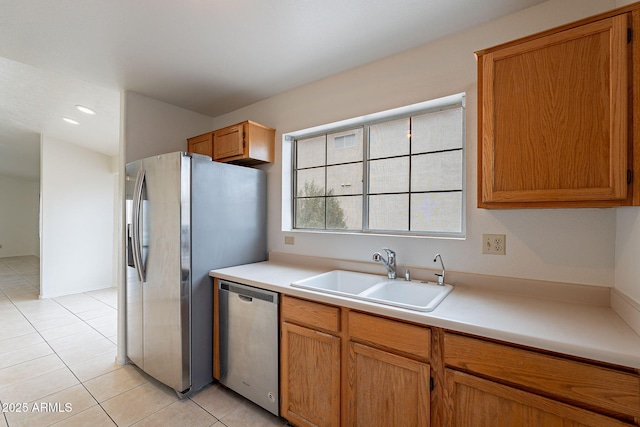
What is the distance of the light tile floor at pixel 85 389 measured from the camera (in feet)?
5.88

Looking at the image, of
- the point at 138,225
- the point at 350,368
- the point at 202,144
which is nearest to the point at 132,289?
the point at 138,225

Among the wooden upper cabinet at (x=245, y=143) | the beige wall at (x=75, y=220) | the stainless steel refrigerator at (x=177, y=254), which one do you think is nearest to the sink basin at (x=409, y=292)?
the stainless steel refrigerator at (x=177, y=254)

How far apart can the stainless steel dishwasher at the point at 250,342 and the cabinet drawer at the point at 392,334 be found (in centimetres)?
57

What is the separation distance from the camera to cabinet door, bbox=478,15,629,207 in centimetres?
107

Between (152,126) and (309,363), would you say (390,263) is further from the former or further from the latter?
(152,126)

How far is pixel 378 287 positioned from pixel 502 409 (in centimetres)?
78

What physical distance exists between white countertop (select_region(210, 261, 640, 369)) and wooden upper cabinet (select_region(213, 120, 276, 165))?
1.33 m

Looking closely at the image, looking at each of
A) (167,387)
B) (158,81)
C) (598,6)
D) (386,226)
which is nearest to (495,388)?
(386,226)

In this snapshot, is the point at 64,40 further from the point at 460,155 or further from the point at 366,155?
the point at 460,155

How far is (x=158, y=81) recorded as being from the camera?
2369 mm

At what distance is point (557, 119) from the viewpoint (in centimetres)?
119

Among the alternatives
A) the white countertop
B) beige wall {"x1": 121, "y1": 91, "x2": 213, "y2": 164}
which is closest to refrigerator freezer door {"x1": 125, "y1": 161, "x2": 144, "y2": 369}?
beige wall {"x1": 121, "y1": 91, "x2": 213, "y2": 164}

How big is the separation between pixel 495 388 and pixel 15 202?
11992 mm

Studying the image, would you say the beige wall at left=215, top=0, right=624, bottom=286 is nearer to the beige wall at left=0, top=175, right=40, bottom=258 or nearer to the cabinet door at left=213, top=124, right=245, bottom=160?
the cabinet door at left=213, top=124, right=245, bottom=160
